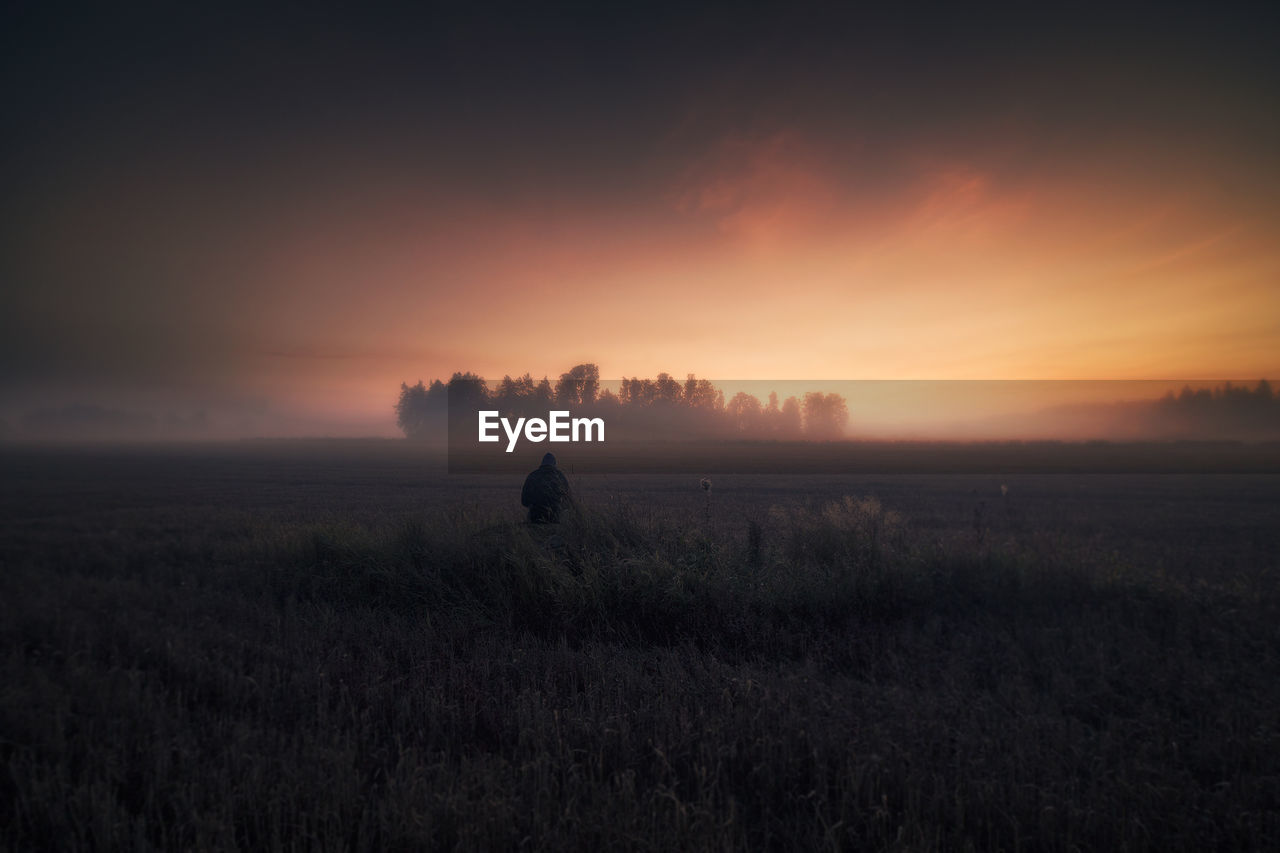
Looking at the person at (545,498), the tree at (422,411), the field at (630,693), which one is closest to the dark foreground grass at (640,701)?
the field at (630,693)

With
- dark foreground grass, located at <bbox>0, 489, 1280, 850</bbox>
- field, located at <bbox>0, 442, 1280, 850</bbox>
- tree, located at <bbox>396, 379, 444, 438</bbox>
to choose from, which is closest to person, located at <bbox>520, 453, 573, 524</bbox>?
field, located at <bbox>0, 442, 1280, 850</bbox>

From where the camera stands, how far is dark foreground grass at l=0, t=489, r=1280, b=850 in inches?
128

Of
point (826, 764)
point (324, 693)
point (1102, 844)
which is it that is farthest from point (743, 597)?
point (324, 693)

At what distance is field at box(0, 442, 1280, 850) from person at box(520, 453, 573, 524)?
1.89ft

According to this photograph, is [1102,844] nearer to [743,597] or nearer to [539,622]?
[743,597]

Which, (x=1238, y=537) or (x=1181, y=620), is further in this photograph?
(x=1238, y=537)

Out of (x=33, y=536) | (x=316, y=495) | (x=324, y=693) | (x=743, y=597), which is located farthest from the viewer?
(x=316, y=495)

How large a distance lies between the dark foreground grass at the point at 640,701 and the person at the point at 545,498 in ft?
2.86

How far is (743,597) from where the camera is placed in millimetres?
6898

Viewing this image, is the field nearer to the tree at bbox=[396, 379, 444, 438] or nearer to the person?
the person

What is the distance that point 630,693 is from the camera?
4812 mm

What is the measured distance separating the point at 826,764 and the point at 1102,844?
1612 mm

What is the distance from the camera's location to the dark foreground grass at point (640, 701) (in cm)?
324

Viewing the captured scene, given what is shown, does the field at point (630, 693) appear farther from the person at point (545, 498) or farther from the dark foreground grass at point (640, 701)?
the person at point (545, 498)
